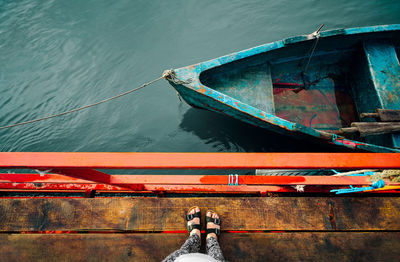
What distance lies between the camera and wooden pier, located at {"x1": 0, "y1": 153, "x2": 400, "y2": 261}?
1.82 metres

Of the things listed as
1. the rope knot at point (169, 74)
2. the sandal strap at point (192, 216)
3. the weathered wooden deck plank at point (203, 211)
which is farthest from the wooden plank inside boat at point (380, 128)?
the rope knot at point (169, 74)

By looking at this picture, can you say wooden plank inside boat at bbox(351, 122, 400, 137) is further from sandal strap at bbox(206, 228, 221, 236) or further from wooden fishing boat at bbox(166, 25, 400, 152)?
sandal strap at bbox(206, 228, 221, 236)

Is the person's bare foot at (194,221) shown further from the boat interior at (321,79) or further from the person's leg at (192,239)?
the boat interior at (321,79)

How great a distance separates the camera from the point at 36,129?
199 inches

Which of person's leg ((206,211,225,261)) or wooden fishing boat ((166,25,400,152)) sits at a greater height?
wooden fishing boat ((166,25,400,152))

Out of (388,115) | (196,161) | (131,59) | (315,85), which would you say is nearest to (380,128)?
(388,115)

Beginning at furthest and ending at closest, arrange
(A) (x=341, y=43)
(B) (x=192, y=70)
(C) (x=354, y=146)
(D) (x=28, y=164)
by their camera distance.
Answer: (A) (x=341, y=43), (B) (x=192, y=70), (C) (x=354, y=146), (D) (x=28, y=164)

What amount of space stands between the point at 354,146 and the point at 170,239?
10.5 ft

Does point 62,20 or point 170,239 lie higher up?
point 62,20

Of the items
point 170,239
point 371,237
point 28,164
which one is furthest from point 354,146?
point 28,164

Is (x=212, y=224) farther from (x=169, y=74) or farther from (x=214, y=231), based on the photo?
(x=169, y=74)

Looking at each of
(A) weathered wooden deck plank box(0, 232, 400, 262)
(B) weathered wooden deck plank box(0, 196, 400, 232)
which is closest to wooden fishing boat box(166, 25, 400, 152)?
(B) weathered wooden deck plank box(0, 196, 400, 232)

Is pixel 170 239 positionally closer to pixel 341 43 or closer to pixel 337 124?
pixel 337 124

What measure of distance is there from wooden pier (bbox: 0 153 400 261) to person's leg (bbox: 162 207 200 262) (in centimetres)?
11
